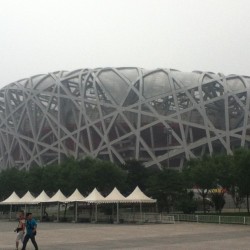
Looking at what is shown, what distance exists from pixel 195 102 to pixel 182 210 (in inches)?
1370

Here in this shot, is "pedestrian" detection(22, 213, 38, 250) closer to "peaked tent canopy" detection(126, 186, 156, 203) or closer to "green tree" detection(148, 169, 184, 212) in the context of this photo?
"peaked tent canopy" detection(126, 186, 156, 203)

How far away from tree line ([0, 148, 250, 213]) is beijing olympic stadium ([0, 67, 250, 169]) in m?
12.6

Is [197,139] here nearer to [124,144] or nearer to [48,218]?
[124,144]

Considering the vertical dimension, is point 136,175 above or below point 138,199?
above

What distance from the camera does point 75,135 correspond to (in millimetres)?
75812

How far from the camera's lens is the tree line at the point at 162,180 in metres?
38.2

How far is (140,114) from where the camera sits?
236ft

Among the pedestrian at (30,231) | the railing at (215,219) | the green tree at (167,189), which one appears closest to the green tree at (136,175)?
the green tree at (167,189)

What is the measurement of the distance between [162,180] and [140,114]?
31633 mm

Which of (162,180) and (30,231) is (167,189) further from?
(30,231)

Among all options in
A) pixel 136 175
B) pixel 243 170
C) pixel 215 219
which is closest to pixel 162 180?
pixel 243 170

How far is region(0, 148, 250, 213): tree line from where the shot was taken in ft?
125

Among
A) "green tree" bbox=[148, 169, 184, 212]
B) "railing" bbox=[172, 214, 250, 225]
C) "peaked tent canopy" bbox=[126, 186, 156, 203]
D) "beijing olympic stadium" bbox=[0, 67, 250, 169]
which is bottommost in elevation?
"railing" bbox=[172, 214, 250, 225]

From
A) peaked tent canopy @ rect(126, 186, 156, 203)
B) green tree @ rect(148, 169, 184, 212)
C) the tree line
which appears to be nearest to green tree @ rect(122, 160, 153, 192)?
the tree line
